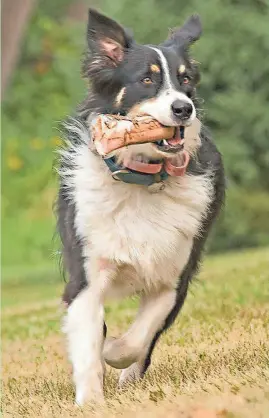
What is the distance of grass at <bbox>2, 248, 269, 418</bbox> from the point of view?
518cm

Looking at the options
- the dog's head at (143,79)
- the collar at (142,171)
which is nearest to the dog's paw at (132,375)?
the collar at (142,171)

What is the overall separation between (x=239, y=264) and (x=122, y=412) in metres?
9.51

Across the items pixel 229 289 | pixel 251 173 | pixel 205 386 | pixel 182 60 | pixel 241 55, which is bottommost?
pixel 251 173

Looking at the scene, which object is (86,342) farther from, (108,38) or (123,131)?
(108,38)

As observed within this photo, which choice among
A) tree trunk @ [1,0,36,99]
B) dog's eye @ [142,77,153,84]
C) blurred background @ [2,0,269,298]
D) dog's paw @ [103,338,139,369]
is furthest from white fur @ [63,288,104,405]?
tree trunk @ [1,0,36,99]

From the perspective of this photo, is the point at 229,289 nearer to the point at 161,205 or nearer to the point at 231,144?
the point at 161,205

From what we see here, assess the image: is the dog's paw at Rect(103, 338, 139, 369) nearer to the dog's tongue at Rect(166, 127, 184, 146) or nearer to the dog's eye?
the dog's tongue at Rect(166, 127, 184, 146)

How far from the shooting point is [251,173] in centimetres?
1812

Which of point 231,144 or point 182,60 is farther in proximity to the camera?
point 231,144

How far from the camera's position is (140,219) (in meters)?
6.40

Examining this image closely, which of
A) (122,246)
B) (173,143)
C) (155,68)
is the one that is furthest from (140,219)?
(155,68)

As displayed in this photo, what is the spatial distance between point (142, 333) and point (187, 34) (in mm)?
1866

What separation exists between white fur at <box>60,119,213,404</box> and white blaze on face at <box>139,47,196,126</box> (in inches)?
19.2

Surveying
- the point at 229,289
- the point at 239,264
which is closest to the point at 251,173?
the point at 239,264
